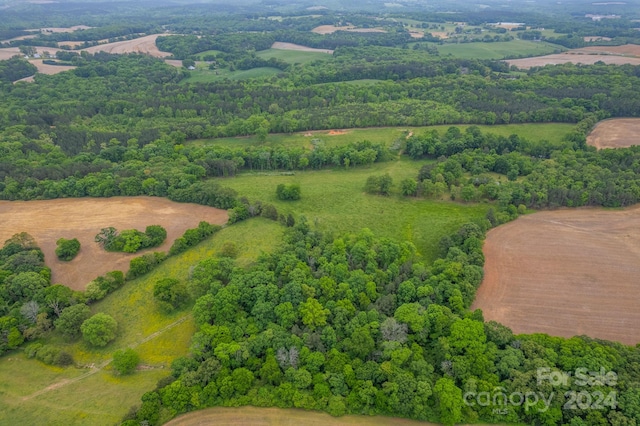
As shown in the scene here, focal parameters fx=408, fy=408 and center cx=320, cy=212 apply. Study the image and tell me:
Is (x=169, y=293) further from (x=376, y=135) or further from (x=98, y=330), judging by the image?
(x=376, y=135)

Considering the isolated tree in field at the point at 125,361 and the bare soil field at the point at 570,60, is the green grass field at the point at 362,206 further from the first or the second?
the bare soil field at the point at 570,60

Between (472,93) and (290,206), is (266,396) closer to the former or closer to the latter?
(290,206)

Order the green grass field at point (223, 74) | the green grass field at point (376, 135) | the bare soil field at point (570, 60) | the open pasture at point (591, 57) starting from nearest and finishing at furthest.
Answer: the green grass field at point (376, 135)
the green grass field at point (223, 74)
the bare soil field at point (570, 60)
the open pasture at point (591, 57)

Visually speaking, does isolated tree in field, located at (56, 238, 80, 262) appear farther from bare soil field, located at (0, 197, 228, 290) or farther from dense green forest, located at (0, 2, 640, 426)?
dense green forest, located at (0, 2, 640, 426)

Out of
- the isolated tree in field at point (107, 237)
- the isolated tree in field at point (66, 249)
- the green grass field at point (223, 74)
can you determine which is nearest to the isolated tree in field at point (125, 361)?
the isolated tree in field at point (107, 237)

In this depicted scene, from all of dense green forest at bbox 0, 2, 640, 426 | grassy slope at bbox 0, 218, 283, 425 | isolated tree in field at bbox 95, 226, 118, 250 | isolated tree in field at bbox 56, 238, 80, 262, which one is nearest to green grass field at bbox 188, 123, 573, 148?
dense green forest at bbox 0, 2, 640, 426

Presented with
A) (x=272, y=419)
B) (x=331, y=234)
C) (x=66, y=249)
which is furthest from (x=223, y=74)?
(x=272, y=419)
